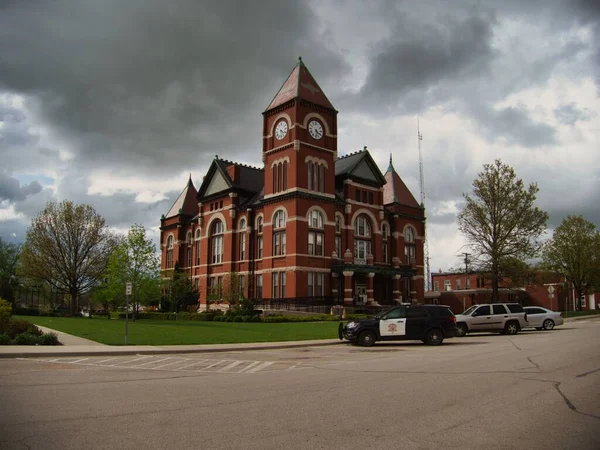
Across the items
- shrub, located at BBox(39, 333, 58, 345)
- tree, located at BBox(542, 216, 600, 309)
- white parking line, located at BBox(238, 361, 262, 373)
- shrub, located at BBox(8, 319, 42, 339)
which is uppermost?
tree, located at BBox(542, 216, 600, 309)

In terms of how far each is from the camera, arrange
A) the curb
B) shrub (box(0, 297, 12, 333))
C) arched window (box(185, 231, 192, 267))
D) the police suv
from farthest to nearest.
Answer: arched window (box(185, 231, 192, 267)) → the police suv → shrub (box(0, 297, 12, 333)) → the curb

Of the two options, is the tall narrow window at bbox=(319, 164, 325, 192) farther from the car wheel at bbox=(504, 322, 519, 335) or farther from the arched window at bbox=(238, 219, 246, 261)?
the car wheel at bbox=(504, 322, 519, 335)

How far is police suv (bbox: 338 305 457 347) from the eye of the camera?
2191 cm

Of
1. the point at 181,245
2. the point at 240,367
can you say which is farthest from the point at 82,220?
the point at 240,367

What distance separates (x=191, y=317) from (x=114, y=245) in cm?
1726

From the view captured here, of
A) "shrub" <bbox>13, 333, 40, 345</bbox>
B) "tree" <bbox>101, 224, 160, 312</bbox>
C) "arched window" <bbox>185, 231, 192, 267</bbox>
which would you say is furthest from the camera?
"arched window" <bbox>185, 231, 192, 267</bbox>

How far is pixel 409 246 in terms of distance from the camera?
61875 mm

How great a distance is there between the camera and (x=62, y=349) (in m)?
17.5

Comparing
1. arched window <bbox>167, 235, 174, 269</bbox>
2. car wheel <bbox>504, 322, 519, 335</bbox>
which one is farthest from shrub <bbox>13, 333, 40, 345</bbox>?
arched window <bbox>167, 235, 174, 269</bbox>

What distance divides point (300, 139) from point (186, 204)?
24637 mm

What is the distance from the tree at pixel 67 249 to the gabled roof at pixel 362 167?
88.2 ft

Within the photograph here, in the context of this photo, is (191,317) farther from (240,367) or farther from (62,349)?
(240,367)

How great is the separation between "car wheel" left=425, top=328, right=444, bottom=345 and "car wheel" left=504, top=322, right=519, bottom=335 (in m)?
7.62

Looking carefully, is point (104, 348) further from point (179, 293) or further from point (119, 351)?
point (179, 293)
